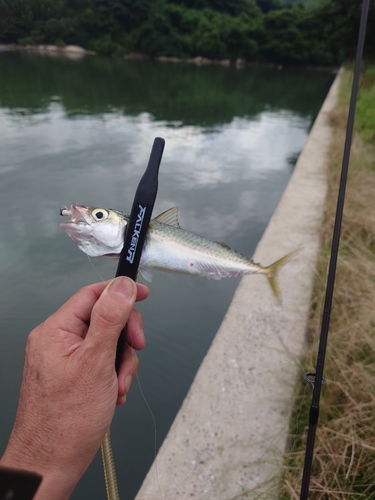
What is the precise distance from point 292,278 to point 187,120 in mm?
13034

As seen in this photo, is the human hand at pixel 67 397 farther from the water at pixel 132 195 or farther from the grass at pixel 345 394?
the water at pixel 132 195

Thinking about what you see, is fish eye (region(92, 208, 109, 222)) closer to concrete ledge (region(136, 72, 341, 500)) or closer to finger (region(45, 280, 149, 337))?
finger (region(45, 280, 149, 337))

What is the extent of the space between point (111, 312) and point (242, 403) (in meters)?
1.94

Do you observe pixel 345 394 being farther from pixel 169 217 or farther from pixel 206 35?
pixel 206 35

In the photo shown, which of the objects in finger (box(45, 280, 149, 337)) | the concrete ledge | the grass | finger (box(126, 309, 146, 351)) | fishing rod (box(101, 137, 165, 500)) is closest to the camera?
fishing rod (box(101, 137, 165, 500))

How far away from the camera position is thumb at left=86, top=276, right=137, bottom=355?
1.16 meters

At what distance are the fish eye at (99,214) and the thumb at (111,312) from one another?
0.65 feet

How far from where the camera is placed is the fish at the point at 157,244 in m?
1.13

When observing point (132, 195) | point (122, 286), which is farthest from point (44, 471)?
point (132, 195)

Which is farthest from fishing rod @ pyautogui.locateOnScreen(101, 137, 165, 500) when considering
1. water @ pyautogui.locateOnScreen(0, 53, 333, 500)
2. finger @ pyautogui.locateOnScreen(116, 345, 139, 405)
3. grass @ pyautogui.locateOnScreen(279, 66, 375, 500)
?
water @ pyautogui.locateOnScreen(0, 53, 333, 500)

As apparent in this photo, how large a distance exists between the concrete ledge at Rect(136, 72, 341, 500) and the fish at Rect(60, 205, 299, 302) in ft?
5.28

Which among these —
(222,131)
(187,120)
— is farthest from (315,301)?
(187,120)

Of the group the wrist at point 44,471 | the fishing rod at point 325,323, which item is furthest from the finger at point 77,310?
the fishing rod at point 325,323

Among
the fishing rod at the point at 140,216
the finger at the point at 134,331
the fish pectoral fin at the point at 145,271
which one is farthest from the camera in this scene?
the finger at the point at 134,331
